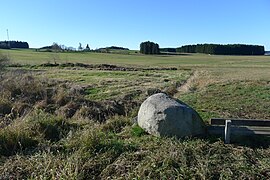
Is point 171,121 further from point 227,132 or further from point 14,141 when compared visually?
point 14,141

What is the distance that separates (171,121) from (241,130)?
69.8 inches

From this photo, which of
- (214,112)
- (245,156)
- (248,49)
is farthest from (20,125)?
(248,49)

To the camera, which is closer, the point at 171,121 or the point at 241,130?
the point at 171,121

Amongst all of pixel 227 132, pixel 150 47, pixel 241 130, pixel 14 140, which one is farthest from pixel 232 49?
pixel 14 140

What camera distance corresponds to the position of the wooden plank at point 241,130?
23.4ft

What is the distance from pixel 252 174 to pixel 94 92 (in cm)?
1580

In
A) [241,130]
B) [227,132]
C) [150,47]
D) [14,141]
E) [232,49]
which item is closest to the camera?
[14,141]

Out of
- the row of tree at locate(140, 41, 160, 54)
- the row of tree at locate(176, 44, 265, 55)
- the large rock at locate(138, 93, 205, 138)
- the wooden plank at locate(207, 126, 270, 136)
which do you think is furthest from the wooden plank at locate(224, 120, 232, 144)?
the row of tree at locate(176, 44, 265, 55)

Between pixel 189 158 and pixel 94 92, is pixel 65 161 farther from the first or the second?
pixel 94 92

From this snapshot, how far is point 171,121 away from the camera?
7.02m

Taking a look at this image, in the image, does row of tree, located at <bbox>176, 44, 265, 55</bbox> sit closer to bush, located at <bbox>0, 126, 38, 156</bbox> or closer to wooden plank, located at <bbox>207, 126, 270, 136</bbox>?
wooden plank, located at <bbox>207, 126, 270, 136</bbox>

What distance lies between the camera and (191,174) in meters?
5.01

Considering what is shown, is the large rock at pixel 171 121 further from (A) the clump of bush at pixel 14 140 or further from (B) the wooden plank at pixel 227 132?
(A) the clump of bush at pixel 14 140

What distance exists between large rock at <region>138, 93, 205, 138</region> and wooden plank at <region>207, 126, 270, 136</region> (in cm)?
30
